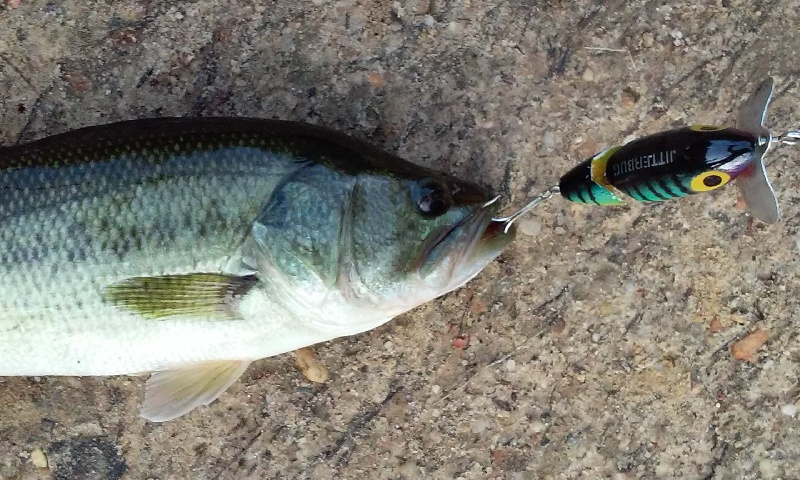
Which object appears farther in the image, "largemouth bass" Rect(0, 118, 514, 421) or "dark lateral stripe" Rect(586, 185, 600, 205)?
"largemouth bass" Rect(0, 118, 514, 421)

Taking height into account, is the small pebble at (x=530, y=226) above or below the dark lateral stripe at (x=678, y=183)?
below

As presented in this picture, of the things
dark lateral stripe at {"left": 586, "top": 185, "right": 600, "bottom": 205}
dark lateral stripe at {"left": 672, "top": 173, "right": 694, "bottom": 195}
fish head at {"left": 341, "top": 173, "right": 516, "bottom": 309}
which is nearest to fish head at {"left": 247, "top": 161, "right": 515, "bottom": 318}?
fish head at {"left": 341, "top": 173, "right": 516, "bottom": 309}

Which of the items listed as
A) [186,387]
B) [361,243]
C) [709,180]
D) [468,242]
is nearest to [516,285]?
[468,242]

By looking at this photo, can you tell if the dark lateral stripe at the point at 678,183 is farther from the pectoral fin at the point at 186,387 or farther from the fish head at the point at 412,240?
the pectoral fin at the point at 186,387

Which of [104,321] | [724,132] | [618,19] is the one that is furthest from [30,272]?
[618,19]

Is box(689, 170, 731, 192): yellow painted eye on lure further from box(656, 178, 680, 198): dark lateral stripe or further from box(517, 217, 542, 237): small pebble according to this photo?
box(517, 217, 542, 237): small pebble

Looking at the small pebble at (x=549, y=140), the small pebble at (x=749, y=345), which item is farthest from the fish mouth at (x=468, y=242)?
the small pebble at (x=749, y=345)

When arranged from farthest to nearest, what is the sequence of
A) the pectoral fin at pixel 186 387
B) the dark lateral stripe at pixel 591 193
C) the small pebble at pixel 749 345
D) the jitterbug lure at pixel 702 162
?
1. the small pebble at pixel 749 345
2. the pectoral fin at pixel 186 387
3. the dark lateral stripe at pixel 591 193
4. the jitterbug lure at pixel 702 162
